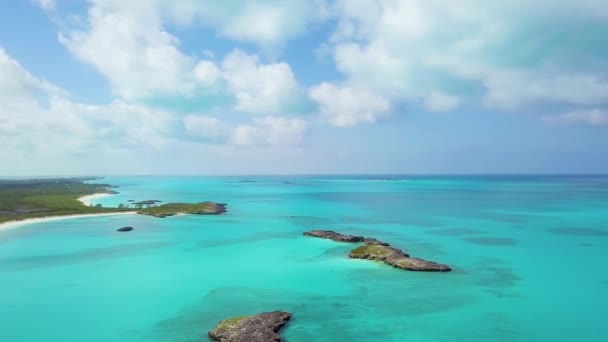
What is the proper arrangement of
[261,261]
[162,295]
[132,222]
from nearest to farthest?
1. [162,295]
2. [261,261]
3. [132,222]

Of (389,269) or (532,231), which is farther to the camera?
(532,231)

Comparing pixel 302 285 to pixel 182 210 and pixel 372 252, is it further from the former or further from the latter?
pixel 182 210

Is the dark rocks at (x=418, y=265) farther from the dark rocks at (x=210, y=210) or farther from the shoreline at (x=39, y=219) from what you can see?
the shoreline at (x=39, y=219)

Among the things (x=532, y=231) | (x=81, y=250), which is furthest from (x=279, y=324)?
(x=532, y=231)

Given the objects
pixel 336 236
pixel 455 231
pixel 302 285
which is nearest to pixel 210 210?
pixel 336 236

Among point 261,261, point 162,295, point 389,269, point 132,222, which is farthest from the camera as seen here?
point 132,222

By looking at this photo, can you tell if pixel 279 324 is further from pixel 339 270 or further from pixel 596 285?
pixel 596 285
